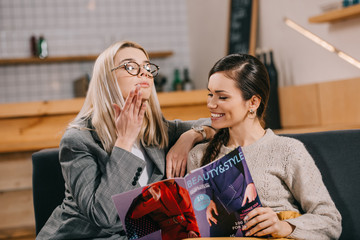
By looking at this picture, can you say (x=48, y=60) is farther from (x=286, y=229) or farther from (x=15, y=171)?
(x=286, y=229)

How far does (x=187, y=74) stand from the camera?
16.7 ft

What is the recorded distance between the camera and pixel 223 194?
50.9 inches

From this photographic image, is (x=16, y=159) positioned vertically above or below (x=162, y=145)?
below

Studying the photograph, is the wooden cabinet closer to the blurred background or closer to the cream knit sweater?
the blurred background

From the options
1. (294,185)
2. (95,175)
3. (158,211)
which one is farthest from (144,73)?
(294,185)

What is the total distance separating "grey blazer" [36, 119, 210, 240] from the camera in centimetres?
141

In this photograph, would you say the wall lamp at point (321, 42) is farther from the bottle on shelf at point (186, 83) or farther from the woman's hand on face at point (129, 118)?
the woman's hand on face at point (129, 118)

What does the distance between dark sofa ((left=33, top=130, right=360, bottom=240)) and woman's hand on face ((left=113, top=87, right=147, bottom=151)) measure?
41 cm

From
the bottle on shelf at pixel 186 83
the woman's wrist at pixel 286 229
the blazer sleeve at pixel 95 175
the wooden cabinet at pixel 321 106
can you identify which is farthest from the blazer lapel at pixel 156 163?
the bottle on shelf at pixel 186 83

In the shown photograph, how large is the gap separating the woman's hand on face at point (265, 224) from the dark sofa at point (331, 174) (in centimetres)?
41

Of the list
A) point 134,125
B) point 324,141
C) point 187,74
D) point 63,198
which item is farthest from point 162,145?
point 187,74

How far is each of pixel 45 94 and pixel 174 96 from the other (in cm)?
246

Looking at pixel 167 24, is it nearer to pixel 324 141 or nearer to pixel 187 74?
pixel 187 74

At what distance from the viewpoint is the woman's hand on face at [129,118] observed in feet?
4.59
